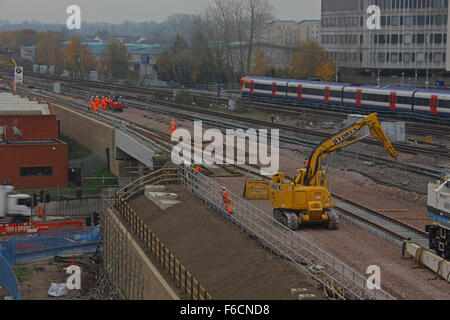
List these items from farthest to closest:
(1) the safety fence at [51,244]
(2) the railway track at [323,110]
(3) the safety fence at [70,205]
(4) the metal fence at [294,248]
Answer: (2) the railway track at [323,110] < (3) the safety fence at [70,205] < (1) the safety fence at [51,244] < (4) the metal fence at [294,248]

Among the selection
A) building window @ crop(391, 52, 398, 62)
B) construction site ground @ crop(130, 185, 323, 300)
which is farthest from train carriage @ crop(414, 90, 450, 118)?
building window @ crop(391, 52, 398, 62)

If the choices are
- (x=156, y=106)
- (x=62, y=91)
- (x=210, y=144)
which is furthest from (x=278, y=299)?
(x=62, y=91)

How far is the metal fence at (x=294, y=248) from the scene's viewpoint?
652 inches

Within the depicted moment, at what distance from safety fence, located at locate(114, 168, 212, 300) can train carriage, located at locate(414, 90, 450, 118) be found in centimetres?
2054

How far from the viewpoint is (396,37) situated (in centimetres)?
7475

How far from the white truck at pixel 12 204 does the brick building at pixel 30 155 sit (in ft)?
29.6

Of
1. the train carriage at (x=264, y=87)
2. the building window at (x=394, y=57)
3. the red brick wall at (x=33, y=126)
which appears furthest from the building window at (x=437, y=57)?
the red brick wall at (x=33, y=126)

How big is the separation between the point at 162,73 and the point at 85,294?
206 ft

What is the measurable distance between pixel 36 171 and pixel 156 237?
23.7 meters

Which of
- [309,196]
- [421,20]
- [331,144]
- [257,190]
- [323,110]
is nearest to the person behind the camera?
[309,196]

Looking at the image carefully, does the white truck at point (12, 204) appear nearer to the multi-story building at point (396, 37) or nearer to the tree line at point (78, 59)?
the multi-story building at point (396, 37)

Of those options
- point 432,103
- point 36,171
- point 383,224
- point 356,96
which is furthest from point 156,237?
point 356,96

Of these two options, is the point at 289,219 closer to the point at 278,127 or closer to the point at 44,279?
the point at 44,279

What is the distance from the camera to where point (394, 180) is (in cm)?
3056
